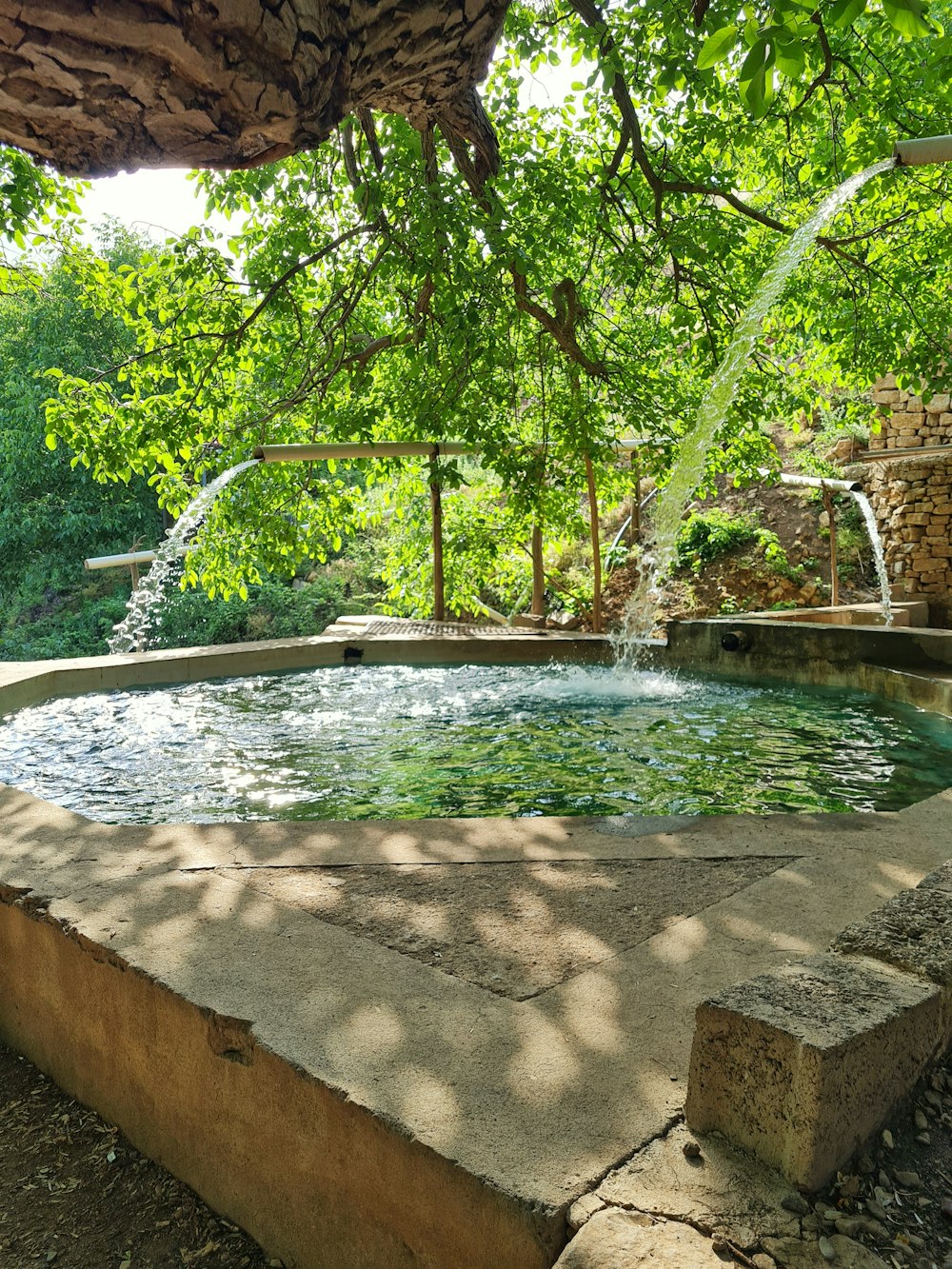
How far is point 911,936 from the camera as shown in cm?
166

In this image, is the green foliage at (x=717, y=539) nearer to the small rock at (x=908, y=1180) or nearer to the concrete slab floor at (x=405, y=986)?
the concrete slab floor at (x=405, y=986)

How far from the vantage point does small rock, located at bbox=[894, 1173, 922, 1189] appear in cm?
129

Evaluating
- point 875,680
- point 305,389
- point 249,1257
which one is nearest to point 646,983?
point 249,1257

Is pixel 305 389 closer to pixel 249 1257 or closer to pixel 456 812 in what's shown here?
pixel 456 812

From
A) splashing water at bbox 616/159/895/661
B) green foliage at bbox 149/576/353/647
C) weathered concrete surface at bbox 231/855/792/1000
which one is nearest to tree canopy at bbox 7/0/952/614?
splashing water at bbox 616/159/895/661

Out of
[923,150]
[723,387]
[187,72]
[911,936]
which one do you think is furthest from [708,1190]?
[723,387]

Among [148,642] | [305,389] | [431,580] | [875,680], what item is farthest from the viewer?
[148,642]

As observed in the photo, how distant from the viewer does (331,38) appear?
2.11 meters

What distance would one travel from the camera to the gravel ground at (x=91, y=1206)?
1644mm

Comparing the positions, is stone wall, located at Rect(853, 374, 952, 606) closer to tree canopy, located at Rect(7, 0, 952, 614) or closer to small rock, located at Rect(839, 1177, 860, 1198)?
tree canopy, located at Rect(7, 0, 952, 614)

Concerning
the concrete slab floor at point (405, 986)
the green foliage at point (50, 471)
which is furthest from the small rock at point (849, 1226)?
the green foliage at point (50, 471)

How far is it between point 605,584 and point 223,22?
38.9 feet

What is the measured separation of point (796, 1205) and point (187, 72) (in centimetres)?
223

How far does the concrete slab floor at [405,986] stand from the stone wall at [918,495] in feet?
27.9
